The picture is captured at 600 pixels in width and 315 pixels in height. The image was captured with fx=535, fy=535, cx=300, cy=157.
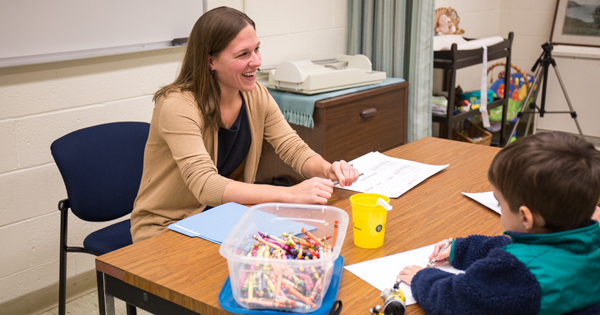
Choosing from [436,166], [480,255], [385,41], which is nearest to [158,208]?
[436,166]

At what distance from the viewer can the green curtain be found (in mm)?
3068

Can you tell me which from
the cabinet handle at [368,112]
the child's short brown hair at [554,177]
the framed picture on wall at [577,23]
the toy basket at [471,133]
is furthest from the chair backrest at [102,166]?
the framed picture on wall at [577,23]

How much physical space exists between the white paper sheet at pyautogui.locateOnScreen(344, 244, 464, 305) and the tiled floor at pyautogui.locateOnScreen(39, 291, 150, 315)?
4.67 feet

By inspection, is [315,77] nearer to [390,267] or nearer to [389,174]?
[389,174]

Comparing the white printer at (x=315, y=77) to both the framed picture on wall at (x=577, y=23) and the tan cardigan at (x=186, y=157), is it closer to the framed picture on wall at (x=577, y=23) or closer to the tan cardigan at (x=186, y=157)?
the tan cardigan at (x=186, y=157)

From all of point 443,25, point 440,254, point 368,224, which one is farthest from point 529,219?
point 443,25

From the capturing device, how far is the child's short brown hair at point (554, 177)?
82cm

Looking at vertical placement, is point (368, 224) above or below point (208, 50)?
below

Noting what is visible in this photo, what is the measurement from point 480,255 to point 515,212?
0.55 feet

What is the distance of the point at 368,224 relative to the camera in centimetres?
113

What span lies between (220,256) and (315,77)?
5.21 ft

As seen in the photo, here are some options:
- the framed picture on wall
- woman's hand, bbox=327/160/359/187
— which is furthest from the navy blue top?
the framed picture on wall

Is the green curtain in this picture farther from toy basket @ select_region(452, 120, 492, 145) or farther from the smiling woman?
the smiling woman

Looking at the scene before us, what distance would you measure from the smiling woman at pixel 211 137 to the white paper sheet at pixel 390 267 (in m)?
0.36
